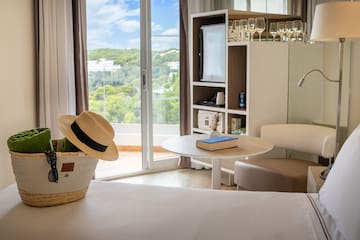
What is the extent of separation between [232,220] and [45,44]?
2.86 m

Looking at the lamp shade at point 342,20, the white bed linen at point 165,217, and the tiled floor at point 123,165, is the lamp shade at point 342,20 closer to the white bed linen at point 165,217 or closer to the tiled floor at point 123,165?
the white bed linen at point 165,217

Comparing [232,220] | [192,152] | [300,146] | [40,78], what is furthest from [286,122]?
[232,220]

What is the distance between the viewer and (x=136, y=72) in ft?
16.3

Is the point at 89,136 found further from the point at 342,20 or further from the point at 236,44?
the point at 236,44

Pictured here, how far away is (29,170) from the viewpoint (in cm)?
190

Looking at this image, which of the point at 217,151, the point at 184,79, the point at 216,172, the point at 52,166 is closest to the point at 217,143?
the point at 217,151

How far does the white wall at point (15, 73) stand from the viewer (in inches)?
140

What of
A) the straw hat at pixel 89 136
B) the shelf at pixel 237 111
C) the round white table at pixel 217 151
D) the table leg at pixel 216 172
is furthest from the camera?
the shelf at pixel 237 111

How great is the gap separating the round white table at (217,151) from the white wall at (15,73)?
1.34 metres

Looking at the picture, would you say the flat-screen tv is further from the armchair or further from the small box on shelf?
the armchair

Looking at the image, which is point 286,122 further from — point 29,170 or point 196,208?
point 29,170

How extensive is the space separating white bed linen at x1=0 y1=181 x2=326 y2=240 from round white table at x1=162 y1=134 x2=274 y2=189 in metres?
0.87

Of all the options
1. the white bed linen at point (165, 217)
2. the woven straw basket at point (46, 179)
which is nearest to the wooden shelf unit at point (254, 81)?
the white bed linen at point (165, 217)

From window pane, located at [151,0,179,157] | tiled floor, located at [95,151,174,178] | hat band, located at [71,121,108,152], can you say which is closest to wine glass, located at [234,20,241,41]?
window pane, located at [151,0,179,157]
